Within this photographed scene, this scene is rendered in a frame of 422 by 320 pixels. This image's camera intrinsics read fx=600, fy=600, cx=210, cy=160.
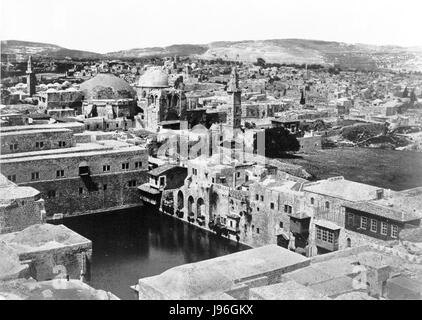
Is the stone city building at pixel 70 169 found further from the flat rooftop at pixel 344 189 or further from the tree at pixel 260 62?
the tree at pixel 260 62

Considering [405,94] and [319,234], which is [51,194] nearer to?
Answer: [319,234]

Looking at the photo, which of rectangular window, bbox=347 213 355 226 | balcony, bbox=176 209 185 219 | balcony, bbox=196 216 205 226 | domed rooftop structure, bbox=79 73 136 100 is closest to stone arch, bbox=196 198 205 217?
balcony, bbox=196 216 205 226

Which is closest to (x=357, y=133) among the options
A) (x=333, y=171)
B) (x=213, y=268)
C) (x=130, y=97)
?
(x=333, y=171)

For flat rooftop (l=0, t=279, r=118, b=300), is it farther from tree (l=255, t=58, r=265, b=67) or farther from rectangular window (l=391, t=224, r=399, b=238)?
tree (l=255, t=58, r=265, b=67)

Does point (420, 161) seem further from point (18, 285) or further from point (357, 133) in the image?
point (18, 285)

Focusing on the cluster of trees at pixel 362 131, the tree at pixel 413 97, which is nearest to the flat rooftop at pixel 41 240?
the cluster of trees at pixel 362 131

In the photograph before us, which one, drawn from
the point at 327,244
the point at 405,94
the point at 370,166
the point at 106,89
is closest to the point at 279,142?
the point at 370,166
